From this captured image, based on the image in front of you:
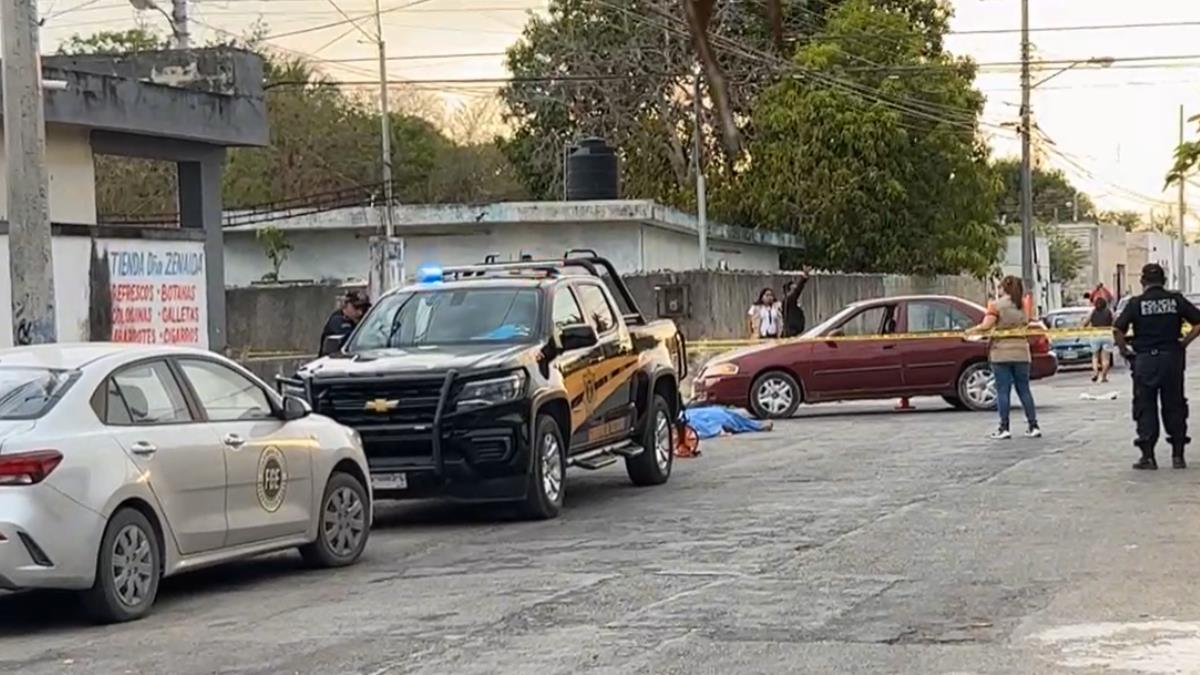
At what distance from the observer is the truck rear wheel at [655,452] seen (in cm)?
1595

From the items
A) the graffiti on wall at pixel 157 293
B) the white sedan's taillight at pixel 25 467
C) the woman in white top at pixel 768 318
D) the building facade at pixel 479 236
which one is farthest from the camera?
the building facade at pixel 479 236

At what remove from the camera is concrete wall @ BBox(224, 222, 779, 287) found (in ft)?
126

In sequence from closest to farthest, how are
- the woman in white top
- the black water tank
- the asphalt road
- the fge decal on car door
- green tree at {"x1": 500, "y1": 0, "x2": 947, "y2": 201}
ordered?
1. green tree at {"x1": 500, "y1": 0, "x2": 947, "y2": 201}
2. the asphalt road
3. the fge decal on car door
4. the woman in white top
5. the black water tank

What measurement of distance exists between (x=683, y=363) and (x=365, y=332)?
4.04m

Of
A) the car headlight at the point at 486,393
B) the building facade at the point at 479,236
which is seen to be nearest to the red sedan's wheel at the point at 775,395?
the car headlight at the point at 486,393

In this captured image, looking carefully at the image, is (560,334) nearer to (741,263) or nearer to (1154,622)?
(1154,622)

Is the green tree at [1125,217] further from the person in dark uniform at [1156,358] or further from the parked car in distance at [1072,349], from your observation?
the person in dark uniform at [1156,358]

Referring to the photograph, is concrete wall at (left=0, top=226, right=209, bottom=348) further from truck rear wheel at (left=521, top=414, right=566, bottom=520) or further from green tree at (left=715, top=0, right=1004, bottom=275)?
green tree at (left=715, top=0, right=1004, bottom=275)

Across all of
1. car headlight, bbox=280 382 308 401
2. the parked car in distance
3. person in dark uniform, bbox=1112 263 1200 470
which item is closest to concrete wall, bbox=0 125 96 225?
car headlight, bbox=280 382 308 401

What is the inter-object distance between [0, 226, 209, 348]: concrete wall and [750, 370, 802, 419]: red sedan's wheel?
24.0ft

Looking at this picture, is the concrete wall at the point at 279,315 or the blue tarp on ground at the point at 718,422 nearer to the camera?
the blue tarp on ground at the point at 718,422

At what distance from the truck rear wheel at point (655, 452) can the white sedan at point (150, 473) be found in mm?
4465

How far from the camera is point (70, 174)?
808 inches

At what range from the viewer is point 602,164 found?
3503 centimetres
